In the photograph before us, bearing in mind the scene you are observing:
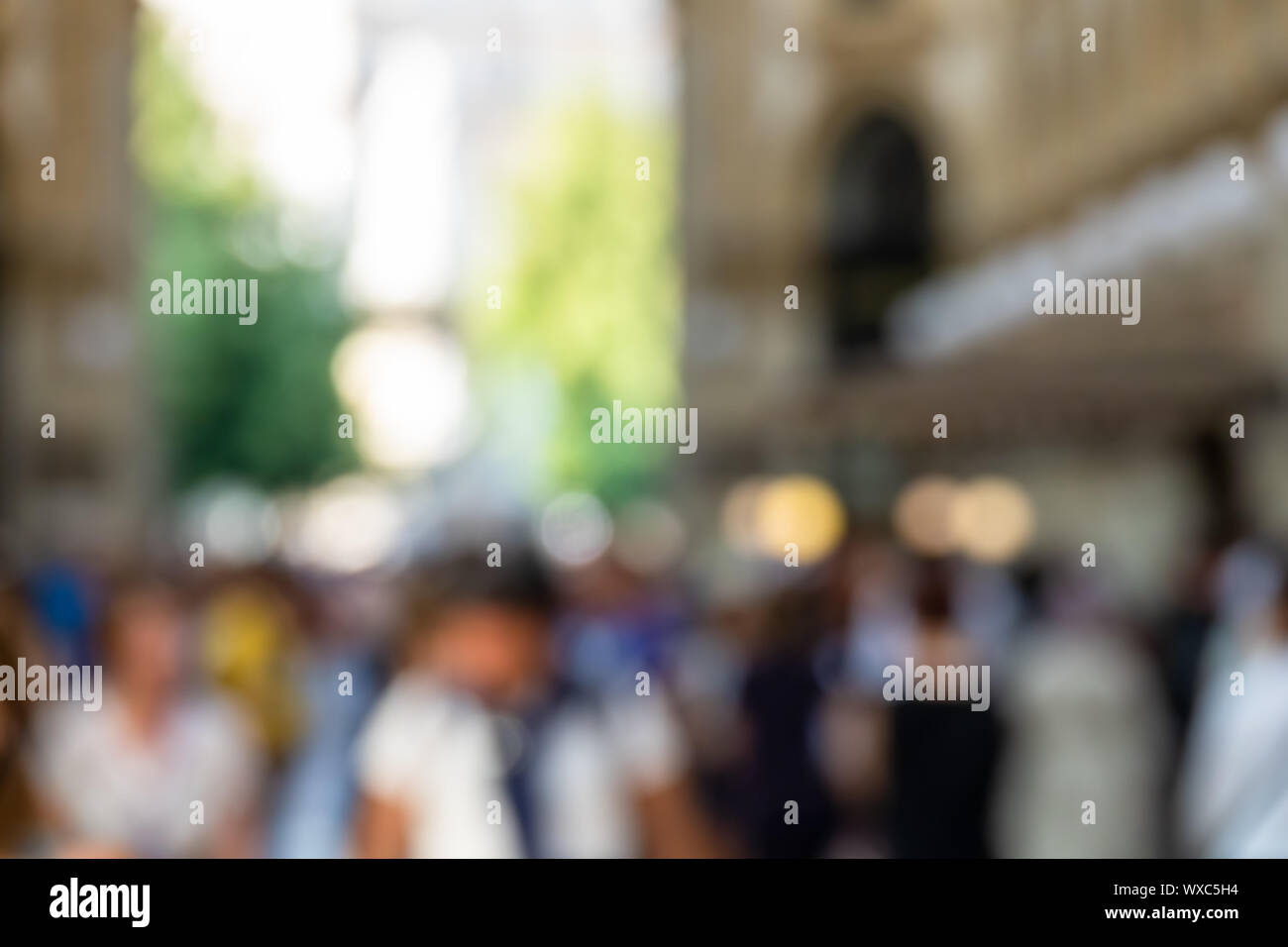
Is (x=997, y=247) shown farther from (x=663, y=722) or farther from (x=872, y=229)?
(x=663, y=722)

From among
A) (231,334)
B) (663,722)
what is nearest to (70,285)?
(231,334)

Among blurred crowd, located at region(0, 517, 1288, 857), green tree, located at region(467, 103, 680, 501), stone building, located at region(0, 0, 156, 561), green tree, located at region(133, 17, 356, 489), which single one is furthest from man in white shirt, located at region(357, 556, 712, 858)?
green tree, located at region(467, 103, 680, 501)

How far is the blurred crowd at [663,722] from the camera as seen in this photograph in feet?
12.4

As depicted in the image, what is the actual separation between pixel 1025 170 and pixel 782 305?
6.59 meters

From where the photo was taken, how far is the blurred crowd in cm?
377

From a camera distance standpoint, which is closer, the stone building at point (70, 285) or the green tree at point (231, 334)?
the stone building at point (70, 285)

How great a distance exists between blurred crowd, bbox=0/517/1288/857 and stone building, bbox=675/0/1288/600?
3808 millimetres

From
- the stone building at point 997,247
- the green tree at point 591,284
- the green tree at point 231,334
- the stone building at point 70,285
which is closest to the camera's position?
the stone building at point 997,247

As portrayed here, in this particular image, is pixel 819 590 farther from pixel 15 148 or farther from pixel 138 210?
pixel 138 210

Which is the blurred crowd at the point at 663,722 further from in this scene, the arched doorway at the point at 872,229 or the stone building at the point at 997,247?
the arched doorway at the point at 872,229

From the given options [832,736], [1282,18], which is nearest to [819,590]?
[832,736]

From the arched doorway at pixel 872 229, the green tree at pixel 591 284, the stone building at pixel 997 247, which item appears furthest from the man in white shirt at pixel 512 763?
the green tree at pixel 591 284

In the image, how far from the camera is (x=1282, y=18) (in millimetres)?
12406

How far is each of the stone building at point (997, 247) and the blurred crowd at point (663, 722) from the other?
3.81 meters
